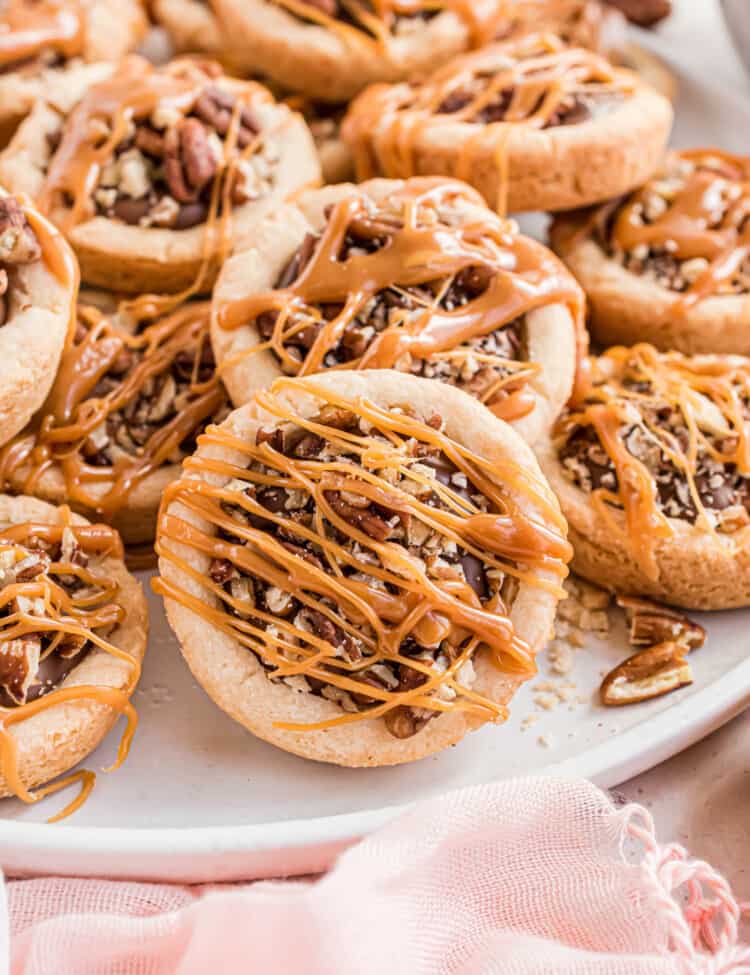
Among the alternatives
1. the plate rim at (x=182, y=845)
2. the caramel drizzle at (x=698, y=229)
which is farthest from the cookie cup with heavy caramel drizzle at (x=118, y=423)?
the caramel drizzle at (x=698, y=229)

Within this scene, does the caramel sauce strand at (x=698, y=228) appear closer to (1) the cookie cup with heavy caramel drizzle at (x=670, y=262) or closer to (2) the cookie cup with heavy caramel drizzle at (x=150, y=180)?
(1) the cookie cup with heavy caramel drizzle at (x=670, y=262)

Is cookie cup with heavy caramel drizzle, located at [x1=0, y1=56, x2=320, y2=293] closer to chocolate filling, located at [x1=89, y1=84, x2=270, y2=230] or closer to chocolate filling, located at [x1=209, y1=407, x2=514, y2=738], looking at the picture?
chocolate filling, located at [x1=89, y1=84, x2=270, y2=230]

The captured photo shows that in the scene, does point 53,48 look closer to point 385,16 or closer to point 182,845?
point 385,16

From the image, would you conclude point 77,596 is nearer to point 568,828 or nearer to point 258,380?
point 258,380

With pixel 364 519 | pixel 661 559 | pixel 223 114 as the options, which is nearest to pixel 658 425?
pixel 661 559

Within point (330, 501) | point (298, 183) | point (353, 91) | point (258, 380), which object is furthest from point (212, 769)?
point (353, 91)

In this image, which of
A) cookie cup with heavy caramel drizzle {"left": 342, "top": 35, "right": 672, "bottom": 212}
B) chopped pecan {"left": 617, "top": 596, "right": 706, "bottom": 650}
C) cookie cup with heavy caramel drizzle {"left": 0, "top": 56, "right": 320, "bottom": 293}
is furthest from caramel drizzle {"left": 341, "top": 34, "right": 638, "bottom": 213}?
chopped pecan {"left": 617, "top": 596, "right": 706, "bottom": 650}
